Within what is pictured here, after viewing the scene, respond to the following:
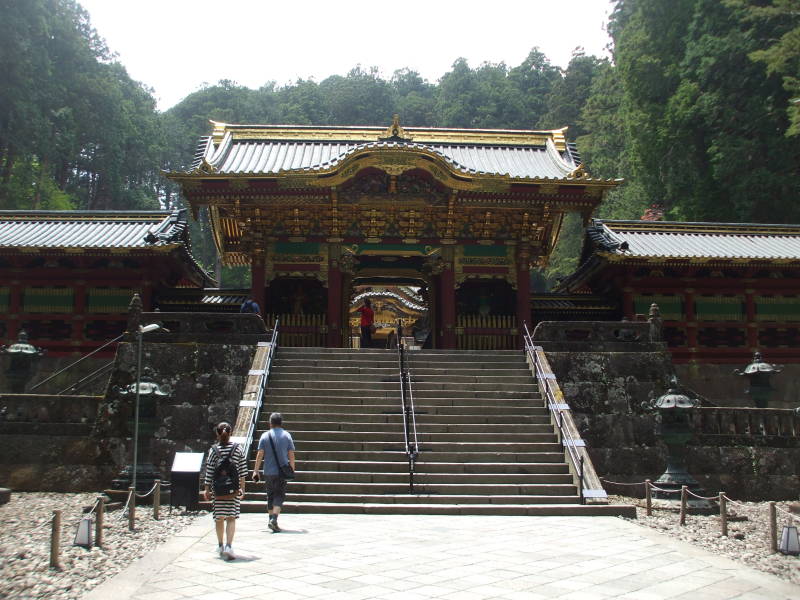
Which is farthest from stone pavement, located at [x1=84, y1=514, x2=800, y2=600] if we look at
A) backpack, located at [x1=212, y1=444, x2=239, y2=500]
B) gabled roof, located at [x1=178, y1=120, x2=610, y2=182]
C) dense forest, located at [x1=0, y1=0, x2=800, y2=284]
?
dense forest, located at [x1=0, y1=0, x2=800, y2=284]

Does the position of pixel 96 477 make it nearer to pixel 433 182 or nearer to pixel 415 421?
pixel 415 421

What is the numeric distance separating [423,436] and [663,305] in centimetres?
1161

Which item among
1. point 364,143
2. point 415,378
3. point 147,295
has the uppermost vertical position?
point 364,143

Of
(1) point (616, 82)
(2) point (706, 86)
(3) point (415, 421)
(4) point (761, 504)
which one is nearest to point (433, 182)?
(3) point (415, 421)

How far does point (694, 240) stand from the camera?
23406 mm

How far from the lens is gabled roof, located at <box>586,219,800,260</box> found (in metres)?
21.6

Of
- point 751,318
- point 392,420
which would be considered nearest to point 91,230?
point 392,420

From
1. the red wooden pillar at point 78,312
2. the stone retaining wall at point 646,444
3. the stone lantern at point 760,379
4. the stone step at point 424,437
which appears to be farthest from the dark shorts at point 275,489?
the red wooden pillar at point 78,312

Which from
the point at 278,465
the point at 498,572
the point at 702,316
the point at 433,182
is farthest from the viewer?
the point at 702,316

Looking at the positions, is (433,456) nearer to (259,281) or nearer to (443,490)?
(443,490)

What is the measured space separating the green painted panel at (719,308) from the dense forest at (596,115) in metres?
Result: 7.86

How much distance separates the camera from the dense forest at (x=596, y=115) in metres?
32.0

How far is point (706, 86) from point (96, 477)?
31.5m

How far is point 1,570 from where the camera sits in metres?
7.88
